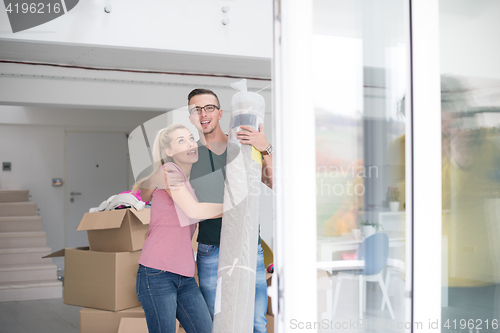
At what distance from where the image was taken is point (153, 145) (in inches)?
58.9

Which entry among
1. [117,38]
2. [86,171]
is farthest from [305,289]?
[86,171]

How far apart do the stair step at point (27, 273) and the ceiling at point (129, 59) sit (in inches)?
94.0

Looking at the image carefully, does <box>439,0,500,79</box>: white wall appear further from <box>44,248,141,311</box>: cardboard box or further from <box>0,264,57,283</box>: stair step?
<box>0,264,57,283</box>: stair step

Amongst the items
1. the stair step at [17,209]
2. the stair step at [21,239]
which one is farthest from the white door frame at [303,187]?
the stair step at [17,209]

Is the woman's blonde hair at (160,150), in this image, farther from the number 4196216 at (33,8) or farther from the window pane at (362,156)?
the number 4196216 at (33,8)

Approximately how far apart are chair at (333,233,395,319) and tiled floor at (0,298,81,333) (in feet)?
9.48

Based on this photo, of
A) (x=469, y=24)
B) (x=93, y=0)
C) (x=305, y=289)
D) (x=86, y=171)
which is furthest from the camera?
(x=86, y=171)

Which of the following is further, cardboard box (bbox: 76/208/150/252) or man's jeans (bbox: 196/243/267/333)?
cardboard box (bbox: 76/208/150/252)

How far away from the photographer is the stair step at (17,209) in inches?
213

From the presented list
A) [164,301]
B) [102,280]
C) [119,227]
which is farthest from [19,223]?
[164,301]

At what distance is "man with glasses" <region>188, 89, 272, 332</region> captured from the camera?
5.00ft

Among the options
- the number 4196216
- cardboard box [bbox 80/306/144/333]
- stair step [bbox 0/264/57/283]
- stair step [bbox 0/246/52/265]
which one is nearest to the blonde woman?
cardboard box [bbox 80/306/144/333]

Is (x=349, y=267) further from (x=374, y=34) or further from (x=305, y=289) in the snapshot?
(x=374, y=34)

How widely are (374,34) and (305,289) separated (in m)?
0.62
